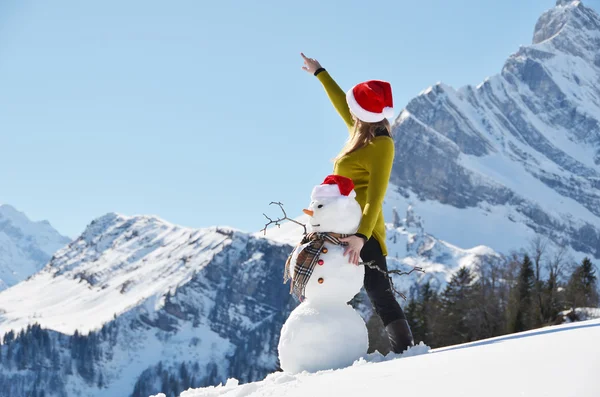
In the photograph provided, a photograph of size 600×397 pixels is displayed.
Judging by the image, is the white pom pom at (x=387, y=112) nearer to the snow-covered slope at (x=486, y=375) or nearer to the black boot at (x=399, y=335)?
the black boot at (x=399, y=335)

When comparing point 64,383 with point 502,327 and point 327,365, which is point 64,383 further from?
point 327,365

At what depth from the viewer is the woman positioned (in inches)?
188

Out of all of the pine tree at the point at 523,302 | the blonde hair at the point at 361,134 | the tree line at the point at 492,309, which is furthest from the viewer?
the tree line at the point at 492,309

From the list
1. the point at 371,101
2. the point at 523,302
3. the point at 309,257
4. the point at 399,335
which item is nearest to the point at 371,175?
the point at 371,101

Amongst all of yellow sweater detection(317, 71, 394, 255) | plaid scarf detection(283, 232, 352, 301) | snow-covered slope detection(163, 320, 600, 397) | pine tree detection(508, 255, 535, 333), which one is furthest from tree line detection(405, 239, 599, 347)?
snow-covered slope detection(163, 320, 600, 397)

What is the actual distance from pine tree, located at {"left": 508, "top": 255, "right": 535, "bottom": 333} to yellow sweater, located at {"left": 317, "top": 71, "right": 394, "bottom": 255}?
28.2m

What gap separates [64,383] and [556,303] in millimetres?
156843

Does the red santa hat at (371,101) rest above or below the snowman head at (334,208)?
above

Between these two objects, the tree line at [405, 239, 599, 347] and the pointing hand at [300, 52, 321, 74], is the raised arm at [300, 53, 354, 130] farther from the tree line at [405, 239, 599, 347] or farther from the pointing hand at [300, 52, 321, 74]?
the tree line at [405, 239, 599, 347]

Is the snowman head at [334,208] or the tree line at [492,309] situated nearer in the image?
the snowman head at [334,208]

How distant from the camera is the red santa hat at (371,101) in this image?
520 cm

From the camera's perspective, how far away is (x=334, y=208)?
4.65 m

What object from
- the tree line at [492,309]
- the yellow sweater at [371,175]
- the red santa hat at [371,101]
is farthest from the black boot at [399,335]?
the tree line at [492,309]

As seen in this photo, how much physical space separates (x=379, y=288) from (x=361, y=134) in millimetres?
1154
